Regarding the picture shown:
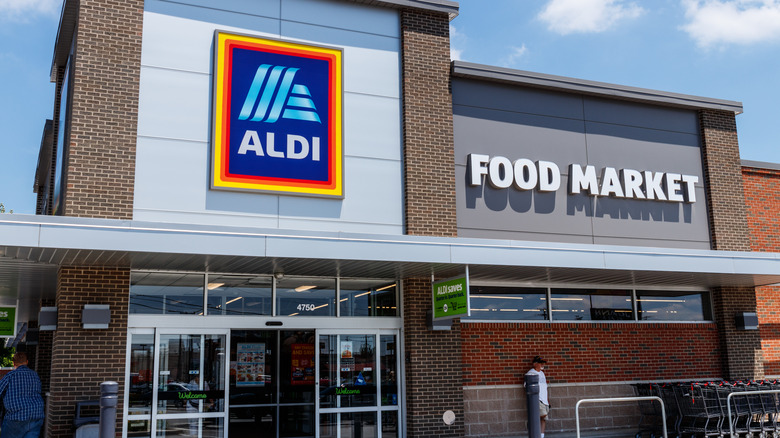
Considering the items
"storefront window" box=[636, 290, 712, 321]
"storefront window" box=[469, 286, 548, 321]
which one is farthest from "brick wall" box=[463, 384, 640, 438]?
"storefront window" box=[636, 290, 712, 321]

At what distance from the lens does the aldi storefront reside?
40.7ft

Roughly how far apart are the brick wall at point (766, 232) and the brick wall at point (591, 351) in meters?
1.60

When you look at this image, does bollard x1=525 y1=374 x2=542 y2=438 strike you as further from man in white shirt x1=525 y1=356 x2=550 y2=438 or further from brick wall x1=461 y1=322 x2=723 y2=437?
brick wall x1=461 y1=322 x2=723 y2=437

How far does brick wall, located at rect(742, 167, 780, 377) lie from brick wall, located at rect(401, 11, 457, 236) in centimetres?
856

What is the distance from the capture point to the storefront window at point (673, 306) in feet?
56.2

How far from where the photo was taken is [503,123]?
52.7ft

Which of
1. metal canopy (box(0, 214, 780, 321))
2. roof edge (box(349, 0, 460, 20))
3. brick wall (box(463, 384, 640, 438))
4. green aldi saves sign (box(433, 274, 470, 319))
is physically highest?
roof edge (box(349, 0, 460, 20))

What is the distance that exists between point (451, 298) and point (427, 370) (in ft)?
6.07

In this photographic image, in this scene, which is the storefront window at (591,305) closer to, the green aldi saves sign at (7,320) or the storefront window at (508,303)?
the storefront window at (508,303)

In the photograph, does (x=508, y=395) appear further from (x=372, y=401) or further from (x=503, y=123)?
(x=503, y=123)

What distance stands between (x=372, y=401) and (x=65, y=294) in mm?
5961

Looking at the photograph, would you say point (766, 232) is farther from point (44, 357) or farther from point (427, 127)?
point (44, 357)

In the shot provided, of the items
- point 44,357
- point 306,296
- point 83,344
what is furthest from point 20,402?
point 44,357

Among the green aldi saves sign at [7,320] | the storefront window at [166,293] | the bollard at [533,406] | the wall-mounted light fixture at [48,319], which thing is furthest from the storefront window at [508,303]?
the green aldi saves sign at [7,320]
